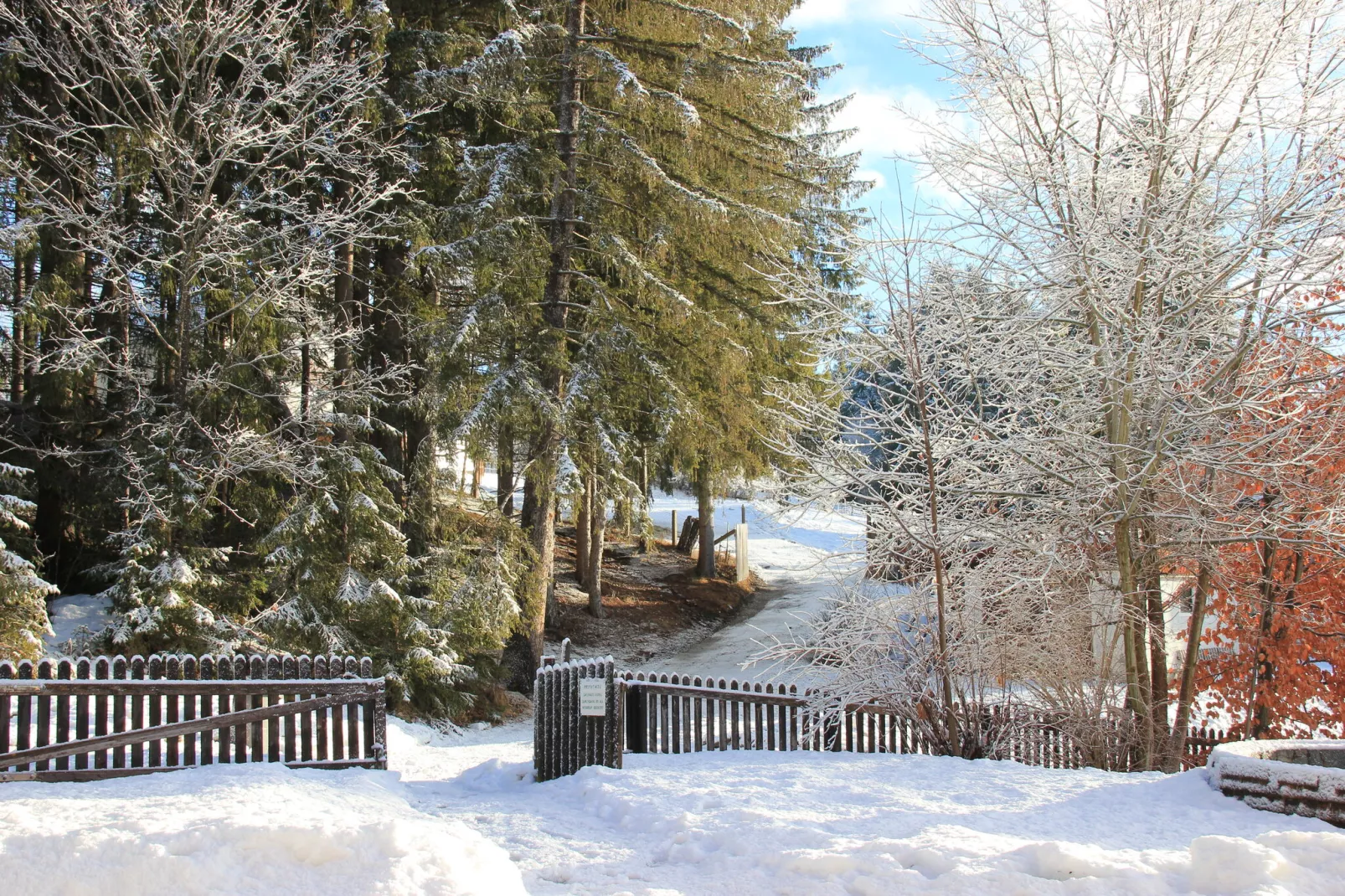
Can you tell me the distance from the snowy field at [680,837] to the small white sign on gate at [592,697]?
2.04 ft

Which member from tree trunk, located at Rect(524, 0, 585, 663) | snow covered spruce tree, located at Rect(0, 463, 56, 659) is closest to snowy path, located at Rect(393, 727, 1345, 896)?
snow covered spruce tree, located at Rect(0, 463, 56, 659)

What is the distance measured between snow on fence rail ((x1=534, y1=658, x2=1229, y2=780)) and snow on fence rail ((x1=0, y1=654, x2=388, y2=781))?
1.81 m

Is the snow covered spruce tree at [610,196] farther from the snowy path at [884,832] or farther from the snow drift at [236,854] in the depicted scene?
the snow drift at [236,854]

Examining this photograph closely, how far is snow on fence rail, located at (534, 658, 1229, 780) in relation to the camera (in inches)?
346

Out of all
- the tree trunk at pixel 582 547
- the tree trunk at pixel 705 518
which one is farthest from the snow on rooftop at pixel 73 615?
the tree trunk at pixel 705 518

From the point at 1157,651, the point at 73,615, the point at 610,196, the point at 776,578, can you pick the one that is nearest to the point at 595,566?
the point at 610,196

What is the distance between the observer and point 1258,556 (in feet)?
36.9

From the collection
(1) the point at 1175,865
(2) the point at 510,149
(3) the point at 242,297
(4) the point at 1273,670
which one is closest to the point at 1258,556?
(4) the point at 1273,670

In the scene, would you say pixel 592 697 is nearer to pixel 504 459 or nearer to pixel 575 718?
pixel 575 718

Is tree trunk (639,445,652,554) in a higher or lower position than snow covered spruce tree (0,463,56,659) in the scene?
higher

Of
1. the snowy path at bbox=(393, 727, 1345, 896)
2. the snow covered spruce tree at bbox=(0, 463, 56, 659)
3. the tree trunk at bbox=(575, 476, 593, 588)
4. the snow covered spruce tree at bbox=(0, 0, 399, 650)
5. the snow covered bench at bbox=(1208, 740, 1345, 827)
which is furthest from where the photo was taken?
the tree trunk at bbox=(575, 476, 593, 588)

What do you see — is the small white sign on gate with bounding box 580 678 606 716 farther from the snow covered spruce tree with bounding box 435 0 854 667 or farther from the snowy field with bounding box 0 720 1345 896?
the snow covered spruce tree with bounding box 435 0 854 667

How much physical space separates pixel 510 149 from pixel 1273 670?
1310 centimetres

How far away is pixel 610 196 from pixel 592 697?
10.1 m
